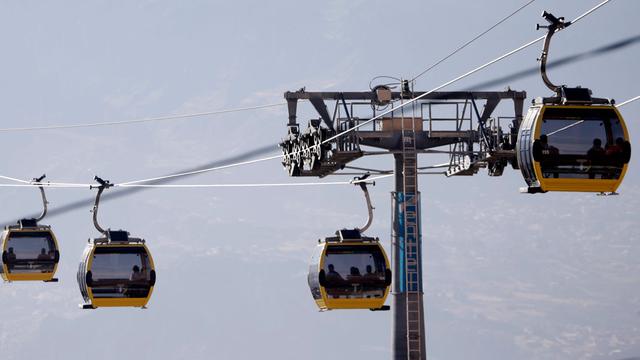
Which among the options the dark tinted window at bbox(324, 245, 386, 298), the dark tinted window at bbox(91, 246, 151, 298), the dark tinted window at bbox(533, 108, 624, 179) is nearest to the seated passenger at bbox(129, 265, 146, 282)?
the dark tinted window at bbox(91, 246, 151, 298)

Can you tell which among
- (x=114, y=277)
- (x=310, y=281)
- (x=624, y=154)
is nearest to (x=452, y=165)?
(x=310, y=281)

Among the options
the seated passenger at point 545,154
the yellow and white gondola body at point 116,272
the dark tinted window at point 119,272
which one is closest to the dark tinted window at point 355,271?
the yellow and white gondola body at point 116,272

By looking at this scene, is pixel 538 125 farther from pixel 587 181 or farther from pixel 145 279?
pixel 145 279

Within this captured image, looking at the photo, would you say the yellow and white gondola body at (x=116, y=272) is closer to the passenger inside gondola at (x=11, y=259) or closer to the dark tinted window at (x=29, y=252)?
the dark tinted window at (x=29, y=252)

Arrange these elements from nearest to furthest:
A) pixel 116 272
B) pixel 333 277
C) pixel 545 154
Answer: pixel 545 154 → pixel 333 277 → pixel 116 272

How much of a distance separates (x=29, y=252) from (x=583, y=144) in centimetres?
3028

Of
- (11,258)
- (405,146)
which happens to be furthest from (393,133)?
(11,258)

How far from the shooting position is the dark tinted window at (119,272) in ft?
166

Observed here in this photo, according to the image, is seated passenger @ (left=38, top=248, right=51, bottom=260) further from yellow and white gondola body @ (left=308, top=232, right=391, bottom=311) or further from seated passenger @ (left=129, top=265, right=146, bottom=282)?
yellow and white gondola body @ (left=308, top=232, right=391, bottom=311)

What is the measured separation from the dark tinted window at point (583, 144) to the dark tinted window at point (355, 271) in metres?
16.4

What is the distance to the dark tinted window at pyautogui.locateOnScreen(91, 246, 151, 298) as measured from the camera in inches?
1993

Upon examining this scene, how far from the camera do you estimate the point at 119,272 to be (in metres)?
50.8

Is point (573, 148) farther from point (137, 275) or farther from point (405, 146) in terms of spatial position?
point (405, 146)

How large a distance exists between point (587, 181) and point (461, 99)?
26.1 metres
